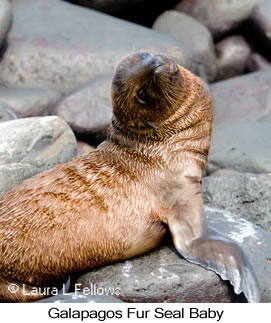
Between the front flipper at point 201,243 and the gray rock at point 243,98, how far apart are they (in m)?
5.67

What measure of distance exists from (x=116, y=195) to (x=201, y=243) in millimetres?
705

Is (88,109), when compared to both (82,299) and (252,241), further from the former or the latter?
(82,299)

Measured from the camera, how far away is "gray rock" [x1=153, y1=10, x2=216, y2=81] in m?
11.1

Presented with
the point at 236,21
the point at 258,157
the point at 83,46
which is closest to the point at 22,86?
the point at 83,46

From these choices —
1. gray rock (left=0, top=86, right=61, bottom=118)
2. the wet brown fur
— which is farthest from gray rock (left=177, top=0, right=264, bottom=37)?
the wet brown fur

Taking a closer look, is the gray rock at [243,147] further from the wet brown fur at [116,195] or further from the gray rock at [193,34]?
the wet brown fur at [116,195]

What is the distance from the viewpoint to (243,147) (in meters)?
8.52

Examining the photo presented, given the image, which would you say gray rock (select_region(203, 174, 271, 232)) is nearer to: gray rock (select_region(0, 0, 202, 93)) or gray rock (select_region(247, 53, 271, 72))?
gray rock (select_region(0, 0, 202, 93))

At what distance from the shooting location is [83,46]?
382 inches

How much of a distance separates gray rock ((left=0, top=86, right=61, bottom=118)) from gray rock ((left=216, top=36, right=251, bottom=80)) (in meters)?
3.83

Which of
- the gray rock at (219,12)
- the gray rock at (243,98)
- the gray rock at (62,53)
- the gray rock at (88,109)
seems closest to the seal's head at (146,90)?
the gray rock at (88,109)

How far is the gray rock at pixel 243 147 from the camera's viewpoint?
8.12m

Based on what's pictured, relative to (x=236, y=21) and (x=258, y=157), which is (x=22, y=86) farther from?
(x=236, y=21)

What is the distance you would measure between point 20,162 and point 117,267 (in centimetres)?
156
